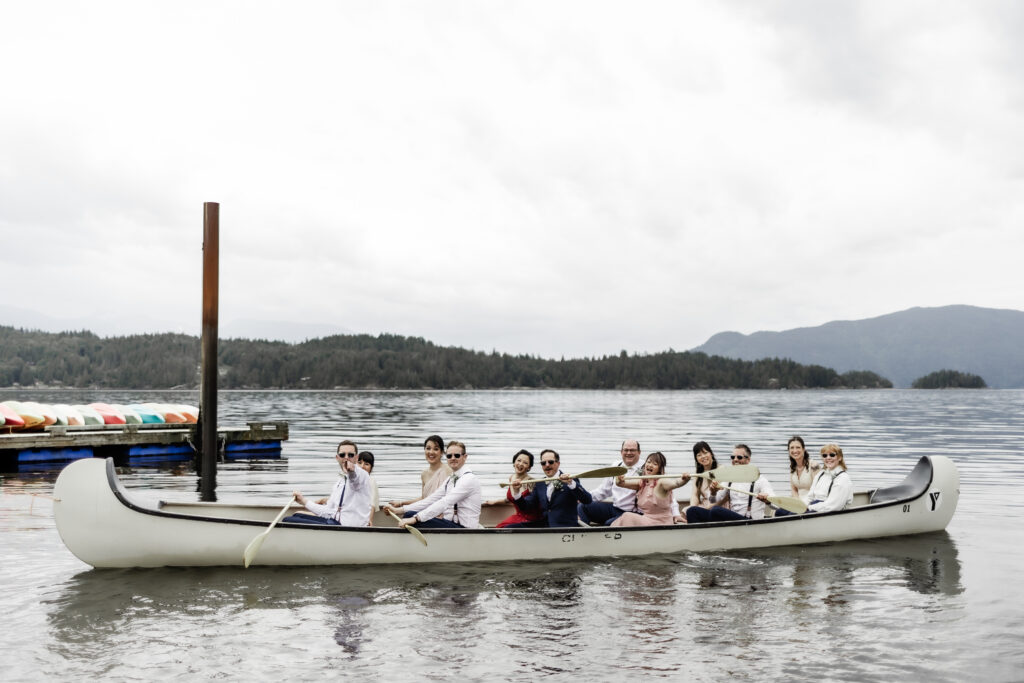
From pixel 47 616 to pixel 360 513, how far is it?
4.40 meters

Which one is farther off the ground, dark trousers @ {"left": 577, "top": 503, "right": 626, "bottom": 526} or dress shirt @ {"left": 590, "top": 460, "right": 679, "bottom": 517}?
dress shirt @ {"left": 590, "top": 460, "right": 679, "bottom": 517}

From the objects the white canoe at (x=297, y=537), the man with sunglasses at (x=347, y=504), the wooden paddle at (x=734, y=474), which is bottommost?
the white canoe at (x=297, y=537)

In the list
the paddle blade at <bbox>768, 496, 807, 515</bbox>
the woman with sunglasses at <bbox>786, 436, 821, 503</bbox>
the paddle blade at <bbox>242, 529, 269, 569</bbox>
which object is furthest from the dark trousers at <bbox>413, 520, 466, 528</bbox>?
the woman with sunglasses at <bbox>786, 436, 821, 503</bbox>

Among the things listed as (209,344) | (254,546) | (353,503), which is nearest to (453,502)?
(353,503)

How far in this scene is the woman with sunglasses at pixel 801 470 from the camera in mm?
15742

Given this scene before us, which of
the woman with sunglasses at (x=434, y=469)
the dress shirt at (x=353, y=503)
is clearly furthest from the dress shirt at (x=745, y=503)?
the dress shirt at (x=353, y=503)

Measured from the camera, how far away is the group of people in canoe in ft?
42.0

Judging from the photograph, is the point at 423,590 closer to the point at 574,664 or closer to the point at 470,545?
the point at 470,545

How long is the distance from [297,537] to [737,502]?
788 cm

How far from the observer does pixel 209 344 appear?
939 inches

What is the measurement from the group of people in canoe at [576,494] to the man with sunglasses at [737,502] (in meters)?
0.02

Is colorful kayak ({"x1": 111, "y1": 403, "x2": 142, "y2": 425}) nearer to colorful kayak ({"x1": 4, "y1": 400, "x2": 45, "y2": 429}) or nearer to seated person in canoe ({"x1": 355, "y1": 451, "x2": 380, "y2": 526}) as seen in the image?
colorful kayak ({"x1": 4, "y1": 400, "x2": 45, "y2": 429})

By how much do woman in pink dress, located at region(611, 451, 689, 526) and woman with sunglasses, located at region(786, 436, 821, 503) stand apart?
313cm

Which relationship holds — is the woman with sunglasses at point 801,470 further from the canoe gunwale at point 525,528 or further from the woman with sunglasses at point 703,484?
the woman with sunglasses at point 703,484
